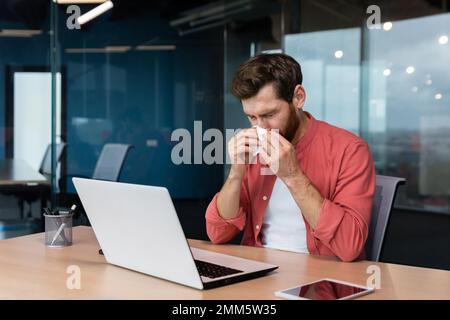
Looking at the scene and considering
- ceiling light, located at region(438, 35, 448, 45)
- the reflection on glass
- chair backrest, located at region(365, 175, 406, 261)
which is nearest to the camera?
chair backrest, located at region(365, 175, 406, 261)

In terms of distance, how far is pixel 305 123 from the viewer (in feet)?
6.93

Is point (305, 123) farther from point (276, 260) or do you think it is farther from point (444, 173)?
point (444, 173)

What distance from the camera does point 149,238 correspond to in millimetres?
1425

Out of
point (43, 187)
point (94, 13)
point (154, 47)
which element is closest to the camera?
point (43, 187)

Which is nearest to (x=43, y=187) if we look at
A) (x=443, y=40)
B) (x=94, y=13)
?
(x=94, y=13)

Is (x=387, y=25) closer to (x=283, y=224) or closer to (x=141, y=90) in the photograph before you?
(x=141, y=90)

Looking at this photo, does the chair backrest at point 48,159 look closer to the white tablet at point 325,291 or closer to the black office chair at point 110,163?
the black office chair at point 110,163

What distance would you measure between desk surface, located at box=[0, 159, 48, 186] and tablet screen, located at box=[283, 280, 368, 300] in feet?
9.93

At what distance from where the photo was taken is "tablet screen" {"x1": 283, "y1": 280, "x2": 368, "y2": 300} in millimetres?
1323

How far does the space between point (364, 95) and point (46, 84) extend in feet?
8.72

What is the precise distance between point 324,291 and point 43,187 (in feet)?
11.2

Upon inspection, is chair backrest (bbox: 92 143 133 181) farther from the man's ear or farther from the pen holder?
the man's ear

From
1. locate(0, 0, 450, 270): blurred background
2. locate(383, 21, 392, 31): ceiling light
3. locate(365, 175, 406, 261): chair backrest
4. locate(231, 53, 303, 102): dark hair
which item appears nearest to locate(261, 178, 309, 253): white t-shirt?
locate(365, 175, 406, 261): chair backrest
